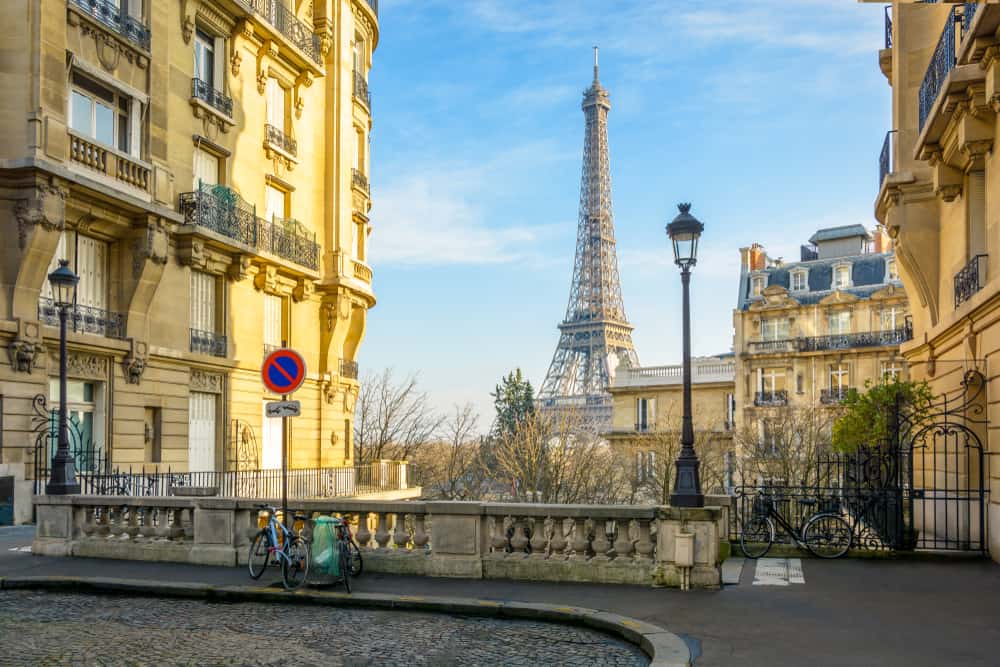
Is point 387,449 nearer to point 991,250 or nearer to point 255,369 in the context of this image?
point 255,369

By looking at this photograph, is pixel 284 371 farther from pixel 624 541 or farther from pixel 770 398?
pixel 770 398

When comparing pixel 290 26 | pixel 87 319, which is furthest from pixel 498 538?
pixel 290 26

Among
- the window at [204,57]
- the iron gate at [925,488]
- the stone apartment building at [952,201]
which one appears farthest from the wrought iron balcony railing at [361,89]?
the iron gate at [925,488]

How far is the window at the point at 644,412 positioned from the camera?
65.5 metres

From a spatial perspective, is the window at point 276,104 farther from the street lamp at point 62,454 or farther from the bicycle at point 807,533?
the bicycle at point 807,533

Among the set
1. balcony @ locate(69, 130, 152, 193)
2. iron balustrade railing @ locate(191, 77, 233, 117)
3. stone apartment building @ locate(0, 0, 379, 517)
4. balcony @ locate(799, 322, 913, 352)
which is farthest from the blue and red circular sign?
balcony @ locate(799, 322, 913, 352)

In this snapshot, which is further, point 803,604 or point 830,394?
point 830,394

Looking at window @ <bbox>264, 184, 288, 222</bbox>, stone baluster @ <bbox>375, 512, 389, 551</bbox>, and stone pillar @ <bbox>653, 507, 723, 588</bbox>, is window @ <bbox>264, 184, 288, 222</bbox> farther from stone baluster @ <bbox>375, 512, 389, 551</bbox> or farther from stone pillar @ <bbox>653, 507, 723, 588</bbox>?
stone pillar @ <bbox>653, 507, 723, 588</bbox>

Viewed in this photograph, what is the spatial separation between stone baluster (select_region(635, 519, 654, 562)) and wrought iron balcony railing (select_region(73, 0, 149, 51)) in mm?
17863

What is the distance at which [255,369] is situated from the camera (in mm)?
30203

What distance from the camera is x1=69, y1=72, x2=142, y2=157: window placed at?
23.0 metres

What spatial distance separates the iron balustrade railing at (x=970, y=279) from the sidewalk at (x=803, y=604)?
450cm

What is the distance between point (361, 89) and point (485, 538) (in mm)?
28894

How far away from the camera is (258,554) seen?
1298cm
